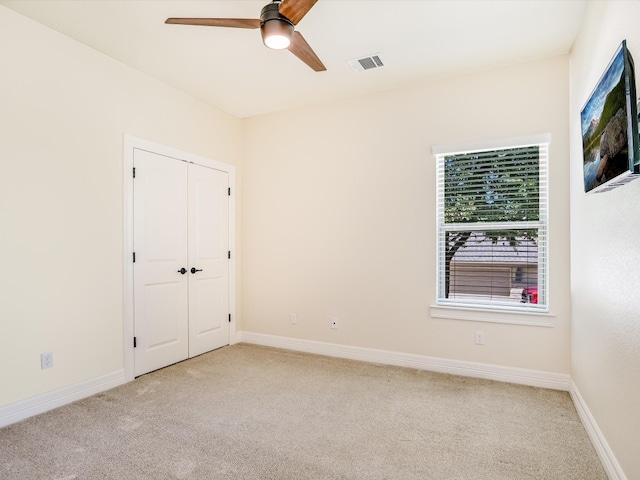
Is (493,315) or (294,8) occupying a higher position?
(294,8)

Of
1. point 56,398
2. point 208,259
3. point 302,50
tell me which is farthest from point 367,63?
point 56,398

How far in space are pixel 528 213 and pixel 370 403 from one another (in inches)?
84.6

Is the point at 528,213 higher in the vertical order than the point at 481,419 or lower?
higher

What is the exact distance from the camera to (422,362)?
11.9 feet

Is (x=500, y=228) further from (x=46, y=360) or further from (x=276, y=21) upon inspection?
(x=46, y=360)

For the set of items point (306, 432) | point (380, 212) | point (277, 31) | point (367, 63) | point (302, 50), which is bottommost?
point (306, 432)

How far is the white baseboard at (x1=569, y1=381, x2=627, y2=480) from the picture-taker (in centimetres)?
187

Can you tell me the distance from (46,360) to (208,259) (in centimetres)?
181

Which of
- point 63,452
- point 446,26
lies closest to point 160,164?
point 63,452

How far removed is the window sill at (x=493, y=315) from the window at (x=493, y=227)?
2.5 inches

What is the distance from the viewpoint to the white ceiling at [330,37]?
254cm

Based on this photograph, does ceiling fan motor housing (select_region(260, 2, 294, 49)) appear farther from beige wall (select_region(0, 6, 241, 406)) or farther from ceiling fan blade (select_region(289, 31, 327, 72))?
beige wall (select_region(0, 6, 241, 406))

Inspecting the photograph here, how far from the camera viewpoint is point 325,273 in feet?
13.7

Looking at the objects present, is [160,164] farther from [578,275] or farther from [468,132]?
[578,275]
